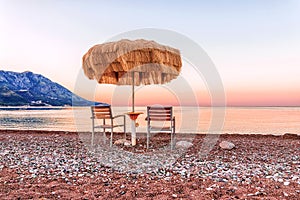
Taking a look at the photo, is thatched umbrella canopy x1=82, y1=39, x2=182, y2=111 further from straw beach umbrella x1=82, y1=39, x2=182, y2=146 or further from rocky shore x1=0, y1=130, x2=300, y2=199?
rocky shore x1=0, y1=130, x2=300, y2=199

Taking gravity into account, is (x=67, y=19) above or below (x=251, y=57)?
above

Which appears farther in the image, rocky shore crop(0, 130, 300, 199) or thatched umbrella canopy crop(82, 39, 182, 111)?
thatched umbrella canopy crop(82, 39, 182, 111)

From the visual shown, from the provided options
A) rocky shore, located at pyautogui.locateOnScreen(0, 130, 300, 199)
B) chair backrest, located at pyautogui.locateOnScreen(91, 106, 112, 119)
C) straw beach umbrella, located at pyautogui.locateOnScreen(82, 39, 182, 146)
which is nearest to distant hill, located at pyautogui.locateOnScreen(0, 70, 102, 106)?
chair backrest, located at pyautogui.locateOnScreen(91, 106, 112, 119)

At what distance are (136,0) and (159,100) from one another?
230 inches

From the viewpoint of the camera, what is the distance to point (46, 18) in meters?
14.7

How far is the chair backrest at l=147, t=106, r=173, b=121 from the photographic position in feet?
23.4

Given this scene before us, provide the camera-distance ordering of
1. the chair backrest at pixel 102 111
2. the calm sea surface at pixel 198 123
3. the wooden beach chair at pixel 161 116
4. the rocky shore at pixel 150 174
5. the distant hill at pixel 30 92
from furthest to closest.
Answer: the distant hill at pixel 30 92, the calm sea surface at pixel 198 123, the chair backrest at pixel 102 111, the wooden beach chair at pixel 161 116, the rocky shore at pixel 150 174

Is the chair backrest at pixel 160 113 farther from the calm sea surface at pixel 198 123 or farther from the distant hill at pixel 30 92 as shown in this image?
the distant hill at pixel 30 92

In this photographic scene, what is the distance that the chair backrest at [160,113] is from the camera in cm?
713

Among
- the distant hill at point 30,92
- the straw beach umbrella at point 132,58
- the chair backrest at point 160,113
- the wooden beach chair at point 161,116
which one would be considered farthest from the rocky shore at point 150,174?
the distant hill at point 30,92

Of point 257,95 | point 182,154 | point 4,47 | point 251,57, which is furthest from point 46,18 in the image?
point 257,95

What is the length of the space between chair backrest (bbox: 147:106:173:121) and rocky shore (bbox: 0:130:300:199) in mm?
911

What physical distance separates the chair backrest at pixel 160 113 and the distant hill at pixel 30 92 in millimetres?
108187

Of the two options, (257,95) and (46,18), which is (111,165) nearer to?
(46,18)
